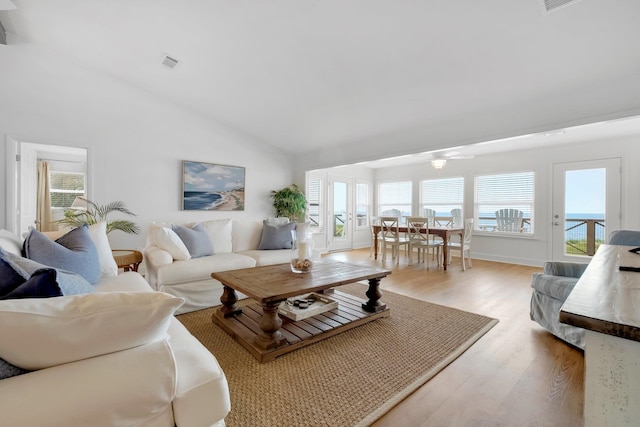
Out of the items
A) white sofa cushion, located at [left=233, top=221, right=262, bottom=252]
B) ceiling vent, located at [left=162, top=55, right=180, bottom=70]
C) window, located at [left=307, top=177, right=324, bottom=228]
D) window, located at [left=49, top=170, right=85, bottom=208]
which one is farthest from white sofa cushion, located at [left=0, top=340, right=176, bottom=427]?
window, located at [left=49, top=170, right=85, bottom=208]

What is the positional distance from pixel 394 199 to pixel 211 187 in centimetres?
468

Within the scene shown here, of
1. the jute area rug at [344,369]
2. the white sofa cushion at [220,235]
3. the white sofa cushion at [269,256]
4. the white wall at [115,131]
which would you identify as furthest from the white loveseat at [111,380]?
the white wall at [115,131]

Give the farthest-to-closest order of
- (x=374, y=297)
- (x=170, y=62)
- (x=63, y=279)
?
(x=170, y=62)
(x=374, y=297)
(x=63, y=279)

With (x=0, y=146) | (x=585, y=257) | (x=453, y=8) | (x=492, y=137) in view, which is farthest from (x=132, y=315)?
(x=585, y=257)

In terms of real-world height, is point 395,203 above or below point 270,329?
above

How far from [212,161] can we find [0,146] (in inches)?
97.7

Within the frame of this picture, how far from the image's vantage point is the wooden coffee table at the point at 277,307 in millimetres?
1950

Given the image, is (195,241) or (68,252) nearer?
(68,252)

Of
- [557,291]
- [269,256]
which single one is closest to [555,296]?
[557,291]

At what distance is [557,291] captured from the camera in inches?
86.1

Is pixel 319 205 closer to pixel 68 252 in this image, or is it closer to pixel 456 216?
pixel 456 216

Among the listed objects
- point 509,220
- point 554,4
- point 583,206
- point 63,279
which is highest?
point 554,4

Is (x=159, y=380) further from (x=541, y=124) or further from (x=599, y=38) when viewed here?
(x=541, y=124)

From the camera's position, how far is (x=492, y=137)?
3430 mm
